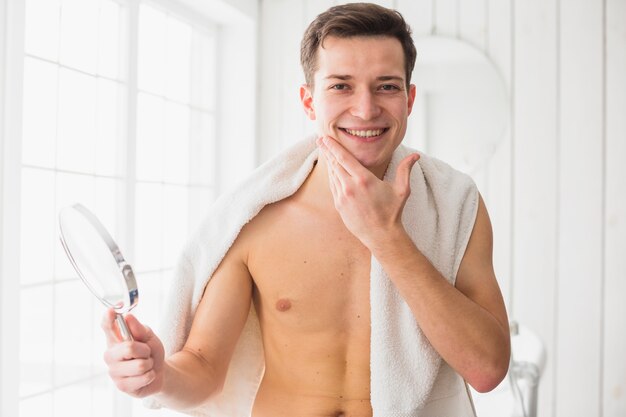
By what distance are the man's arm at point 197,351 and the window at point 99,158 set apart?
736 mm

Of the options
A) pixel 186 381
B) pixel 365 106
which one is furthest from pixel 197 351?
pixel 365 106

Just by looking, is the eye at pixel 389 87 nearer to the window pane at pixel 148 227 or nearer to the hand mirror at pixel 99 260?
the hand mirror at pixel 99 260

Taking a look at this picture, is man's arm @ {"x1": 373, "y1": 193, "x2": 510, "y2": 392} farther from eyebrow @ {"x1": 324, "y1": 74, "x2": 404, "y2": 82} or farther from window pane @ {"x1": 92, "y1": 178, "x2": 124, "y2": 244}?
window pane @ {"x1": 92, "y1": 178, "x2": 124, "y2": 244}

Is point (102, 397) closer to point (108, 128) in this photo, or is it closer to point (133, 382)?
point (108, 128)

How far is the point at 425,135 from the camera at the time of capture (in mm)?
2633

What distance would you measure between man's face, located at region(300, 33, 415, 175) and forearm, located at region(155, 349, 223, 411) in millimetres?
462

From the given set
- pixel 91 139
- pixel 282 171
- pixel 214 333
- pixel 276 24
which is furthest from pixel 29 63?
pixel 276 24

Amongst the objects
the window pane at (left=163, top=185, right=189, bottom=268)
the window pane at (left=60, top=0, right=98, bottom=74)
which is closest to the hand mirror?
the window pane at (left=60, top=0, right=98, bottom=74)

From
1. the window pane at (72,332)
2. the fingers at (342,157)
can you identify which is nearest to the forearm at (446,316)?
the fingers at (342,157)

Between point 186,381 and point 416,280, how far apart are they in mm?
412

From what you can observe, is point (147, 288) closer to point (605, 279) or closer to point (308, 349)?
point (308, 349)

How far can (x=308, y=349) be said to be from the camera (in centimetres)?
127

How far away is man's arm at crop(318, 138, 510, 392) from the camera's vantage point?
41.1 inches

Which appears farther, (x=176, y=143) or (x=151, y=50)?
(x=176, y=143)
